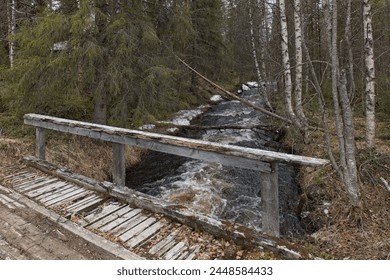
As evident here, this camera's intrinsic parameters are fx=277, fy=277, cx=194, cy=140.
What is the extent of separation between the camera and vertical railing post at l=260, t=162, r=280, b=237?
300 cm

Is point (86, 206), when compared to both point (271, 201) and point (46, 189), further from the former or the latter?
point (271, 201)

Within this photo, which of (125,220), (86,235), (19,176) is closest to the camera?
(86,235)

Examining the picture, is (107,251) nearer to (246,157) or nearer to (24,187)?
(246,157)

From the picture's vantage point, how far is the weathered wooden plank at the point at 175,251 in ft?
9.77

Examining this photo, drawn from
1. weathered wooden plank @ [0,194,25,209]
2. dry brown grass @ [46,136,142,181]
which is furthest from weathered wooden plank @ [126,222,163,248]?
dry brown grass @ [46,136,142,181]

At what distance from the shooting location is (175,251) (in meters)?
3.06

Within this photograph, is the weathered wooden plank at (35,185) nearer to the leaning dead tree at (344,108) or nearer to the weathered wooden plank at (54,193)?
the weathered wooden plank at (54,193)

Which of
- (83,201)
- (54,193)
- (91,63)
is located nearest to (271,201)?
(83,201)

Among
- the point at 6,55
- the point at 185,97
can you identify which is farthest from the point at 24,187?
the point at 185,97

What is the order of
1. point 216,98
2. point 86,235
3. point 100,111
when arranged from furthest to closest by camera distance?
1. point 216,98
2. point 100,111
3. point 86,235

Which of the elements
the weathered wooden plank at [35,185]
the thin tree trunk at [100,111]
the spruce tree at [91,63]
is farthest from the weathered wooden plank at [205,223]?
the thin tree trunk at [100,111]

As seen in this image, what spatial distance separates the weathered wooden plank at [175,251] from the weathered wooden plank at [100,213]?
3.96 ft

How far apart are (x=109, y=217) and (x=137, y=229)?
1.76 feet
